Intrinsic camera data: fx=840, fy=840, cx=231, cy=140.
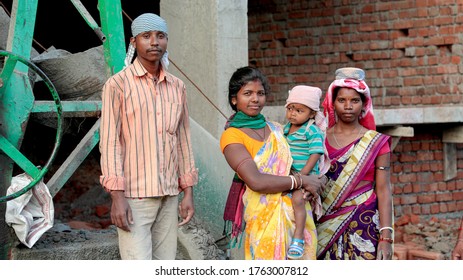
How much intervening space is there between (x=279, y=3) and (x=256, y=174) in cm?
562

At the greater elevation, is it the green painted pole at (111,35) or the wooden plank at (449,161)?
the green painted pole at (111,35)

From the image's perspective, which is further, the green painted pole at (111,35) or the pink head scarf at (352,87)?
the green painted pole at (111,35)

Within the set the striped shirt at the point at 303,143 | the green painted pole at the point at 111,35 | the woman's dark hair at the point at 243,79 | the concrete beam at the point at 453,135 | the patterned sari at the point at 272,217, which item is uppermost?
the green painted pole at the point at 111,35

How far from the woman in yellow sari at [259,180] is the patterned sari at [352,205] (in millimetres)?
157

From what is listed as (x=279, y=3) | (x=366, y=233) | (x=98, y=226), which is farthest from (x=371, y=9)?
(x=366, y=233)

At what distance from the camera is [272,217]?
3.78m

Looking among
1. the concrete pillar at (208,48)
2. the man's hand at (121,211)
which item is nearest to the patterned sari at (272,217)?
the man's hand at (121,211)

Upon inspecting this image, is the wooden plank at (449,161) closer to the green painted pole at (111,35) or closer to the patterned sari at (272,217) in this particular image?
the green painted pole at (111,35)

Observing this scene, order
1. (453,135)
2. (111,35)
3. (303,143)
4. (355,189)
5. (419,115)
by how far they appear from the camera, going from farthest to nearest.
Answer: (453,135), (419,115), (111,35), (355,189), (303,143)

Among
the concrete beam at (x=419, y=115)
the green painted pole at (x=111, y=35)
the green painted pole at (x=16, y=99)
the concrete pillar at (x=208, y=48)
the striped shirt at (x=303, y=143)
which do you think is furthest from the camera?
the concrete beam at (x=419, y=115)

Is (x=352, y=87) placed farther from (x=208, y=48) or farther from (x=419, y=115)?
(x=419, y=115)

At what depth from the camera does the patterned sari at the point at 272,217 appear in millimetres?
3748

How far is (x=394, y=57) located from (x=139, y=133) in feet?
17.3

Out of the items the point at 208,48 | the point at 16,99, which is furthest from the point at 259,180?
the point at 208,48
